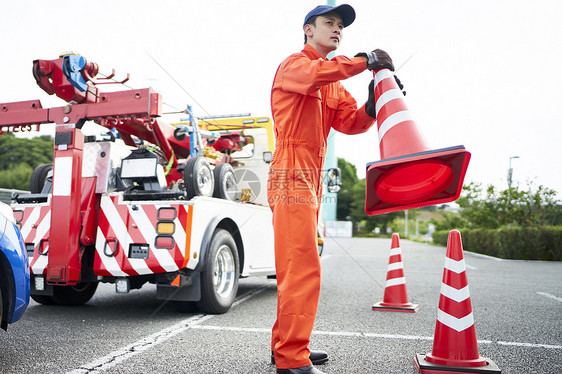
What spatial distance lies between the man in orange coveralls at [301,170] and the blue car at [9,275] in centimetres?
164

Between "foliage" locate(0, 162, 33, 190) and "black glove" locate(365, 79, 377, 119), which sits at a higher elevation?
"foliage" locate(0, 162, 33, 190)

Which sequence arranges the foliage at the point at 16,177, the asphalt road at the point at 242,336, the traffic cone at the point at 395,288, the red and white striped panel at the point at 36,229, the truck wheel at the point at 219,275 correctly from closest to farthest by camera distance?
the asphalt road at the point at 242,336, the red and white striped panel at the point at 36,229, the truck wheel at the point at 219,275, the traffic cone at the point at 395,288, the foliage at the point at 16,177

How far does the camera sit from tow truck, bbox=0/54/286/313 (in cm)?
433

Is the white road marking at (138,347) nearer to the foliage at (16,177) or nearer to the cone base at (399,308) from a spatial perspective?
the cone base at (399,308)

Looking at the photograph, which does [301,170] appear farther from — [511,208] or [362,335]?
[511,208]

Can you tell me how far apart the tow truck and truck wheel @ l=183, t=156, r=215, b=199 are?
0.01 m

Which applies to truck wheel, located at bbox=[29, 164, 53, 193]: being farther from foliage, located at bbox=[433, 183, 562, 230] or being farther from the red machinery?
foliage, located at bbox=[433, 183, 562, 230]

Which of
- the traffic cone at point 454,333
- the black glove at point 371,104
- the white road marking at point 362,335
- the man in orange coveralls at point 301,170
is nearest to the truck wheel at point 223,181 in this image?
the white road marking at point 362,335

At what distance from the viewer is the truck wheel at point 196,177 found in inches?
188

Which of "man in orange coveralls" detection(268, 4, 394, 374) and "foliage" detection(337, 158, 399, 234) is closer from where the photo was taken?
"man in orange coveralls" detection(268, 4, 394, 374)

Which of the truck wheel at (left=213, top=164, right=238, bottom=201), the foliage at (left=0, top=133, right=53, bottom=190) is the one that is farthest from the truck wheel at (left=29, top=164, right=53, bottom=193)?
the foliage at (left=0, top=133, right=53, bottom=190)

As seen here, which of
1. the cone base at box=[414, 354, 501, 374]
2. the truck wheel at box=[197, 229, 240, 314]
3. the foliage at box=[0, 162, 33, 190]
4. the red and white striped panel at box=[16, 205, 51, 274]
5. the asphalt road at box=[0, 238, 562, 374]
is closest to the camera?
the cone base at box=[414, 354, 501, 374]

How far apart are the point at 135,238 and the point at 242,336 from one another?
55.4 inches

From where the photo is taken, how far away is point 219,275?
196 inches
